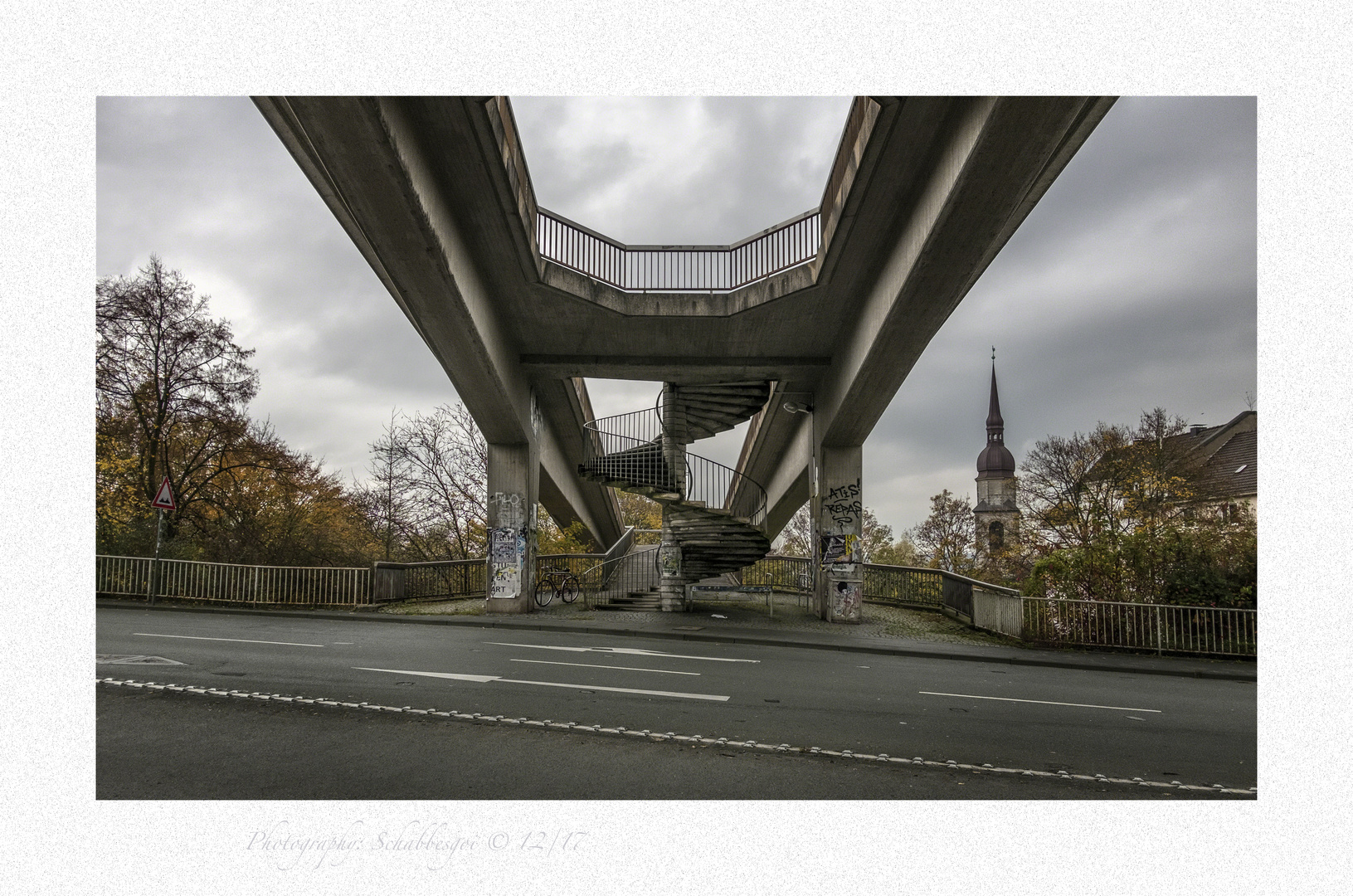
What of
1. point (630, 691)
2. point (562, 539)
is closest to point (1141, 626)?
point (630, 691)

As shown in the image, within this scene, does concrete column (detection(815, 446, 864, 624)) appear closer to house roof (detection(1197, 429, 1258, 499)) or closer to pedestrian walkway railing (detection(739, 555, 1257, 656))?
pedestrian walkway railing (detection(739, 555, 1257, 656))

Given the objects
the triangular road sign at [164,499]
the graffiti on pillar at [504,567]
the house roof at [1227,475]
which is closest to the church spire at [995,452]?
the house roof at [1227,475]

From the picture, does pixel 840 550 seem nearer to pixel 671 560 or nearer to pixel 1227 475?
pixel 671 560

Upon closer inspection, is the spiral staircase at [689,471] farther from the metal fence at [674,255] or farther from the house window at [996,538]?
the house window at [996,538]

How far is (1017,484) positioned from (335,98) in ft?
80.3

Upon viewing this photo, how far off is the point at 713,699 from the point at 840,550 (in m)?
9.12

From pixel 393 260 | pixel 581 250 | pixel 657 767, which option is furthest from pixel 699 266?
pixel 657 767

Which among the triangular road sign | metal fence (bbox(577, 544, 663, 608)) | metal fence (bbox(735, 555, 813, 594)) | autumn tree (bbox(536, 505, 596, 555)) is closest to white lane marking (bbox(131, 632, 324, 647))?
the triangular road sign

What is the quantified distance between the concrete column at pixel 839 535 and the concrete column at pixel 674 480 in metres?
3.16

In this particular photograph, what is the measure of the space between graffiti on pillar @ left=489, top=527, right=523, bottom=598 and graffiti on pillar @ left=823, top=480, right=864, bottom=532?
697 cm

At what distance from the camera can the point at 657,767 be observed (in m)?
4.52

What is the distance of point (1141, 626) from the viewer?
11.6m

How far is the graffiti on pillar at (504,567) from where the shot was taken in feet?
49.7

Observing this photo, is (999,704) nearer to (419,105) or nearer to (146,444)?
(419,105)
